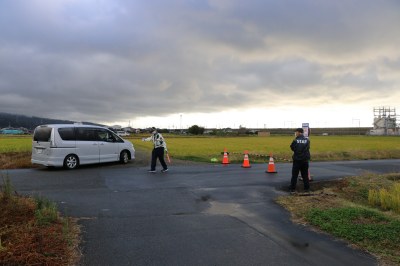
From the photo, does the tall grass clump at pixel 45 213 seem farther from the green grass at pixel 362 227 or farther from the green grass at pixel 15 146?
the green grass at pixel 15 146

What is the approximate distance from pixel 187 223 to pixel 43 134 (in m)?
11.1

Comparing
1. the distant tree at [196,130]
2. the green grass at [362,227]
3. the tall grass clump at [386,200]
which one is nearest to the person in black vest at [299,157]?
the tall grass clump at [386,200]

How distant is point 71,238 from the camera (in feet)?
18.1

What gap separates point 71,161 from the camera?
15.7 metres

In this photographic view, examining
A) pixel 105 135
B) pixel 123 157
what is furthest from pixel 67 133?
pixel 123 157

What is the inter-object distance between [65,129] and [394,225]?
13263 mm

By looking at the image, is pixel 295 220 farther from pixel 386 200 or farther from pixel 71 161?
pixel 71 161

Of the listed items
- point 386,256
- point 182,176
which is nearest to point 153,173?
point 182,176

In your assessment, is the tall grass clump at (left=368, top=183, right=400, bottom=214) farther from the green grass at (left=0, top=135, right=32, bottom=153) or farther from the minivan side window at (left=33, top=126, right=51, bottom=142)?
the green grass at (left=0, top=135, right=32, bottom=153)

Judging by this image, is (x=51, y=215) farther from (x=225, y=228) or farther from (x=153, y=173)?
(x=153, y=173)

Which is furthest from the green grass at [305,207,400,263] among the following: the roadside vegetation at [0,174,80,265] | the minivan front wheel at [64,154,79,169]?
the minivan front wheel at [64,154,79,169]

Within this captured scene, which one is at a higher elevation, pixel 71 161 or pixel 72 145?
pixel 72 145

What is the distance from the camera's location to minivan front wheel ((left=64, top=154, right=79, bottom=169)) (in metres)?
15.5

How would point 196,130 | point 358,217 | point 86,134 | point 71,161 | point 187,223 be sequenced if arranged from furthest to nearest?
point 196,130 → point 86,134 → point 71,161 → point 358,217 → point 187,223
